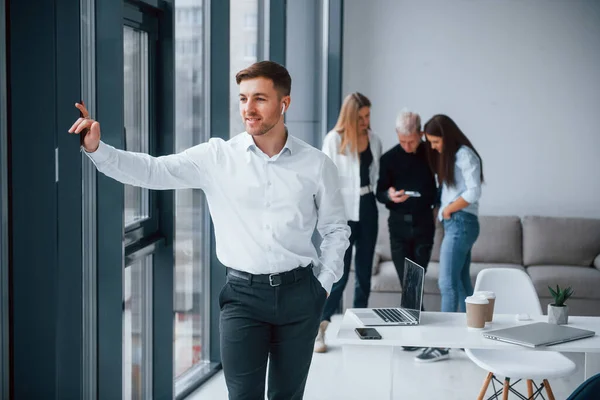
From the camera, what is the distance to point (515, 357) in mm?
3676

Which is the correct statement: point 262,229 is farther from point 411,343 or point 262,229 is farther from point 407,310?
point 407,310

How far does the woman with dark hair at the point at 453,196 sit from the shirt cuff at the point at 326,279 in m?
2.32

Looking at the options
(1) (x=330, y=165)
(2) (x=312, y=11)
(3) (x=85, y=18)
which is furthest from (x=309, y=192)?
(2) (x=312, y=11)

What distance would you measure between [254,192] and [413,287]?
1.14 metres

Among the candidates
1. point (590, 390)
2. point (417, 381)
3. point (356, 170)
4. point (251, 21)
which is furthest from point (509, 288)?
point (251, 21)

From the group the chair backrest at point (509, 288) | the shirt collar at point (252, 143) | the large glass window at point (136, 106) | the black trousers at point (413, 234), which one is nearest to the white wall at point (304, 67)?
the black trousers at point (413, 234)

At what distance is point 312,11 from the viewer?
6910 millimetres

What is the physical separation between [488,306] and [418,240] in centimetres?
187

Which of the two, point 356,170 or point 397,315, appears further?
point 356,170

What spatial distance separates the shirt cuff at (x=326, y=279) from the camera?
2.84 meters

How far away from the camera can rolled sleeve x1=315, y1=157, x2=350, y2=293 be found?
2848 millimetres

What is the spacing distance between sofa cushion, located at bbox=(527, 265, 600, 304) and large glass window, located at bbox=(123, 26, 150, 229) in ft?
11.9

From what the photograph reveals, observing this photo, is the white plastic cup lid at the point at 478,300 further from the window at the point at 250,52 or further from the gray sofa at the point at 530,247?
the gray sofa at the point at 530,247

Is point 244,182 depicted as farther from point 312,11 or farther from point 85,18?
point 312,11
